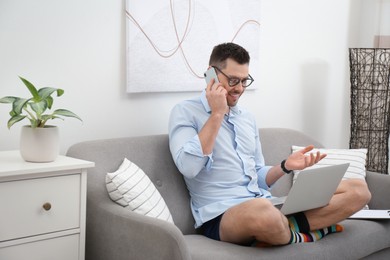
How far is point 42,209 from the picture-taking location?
239 cm

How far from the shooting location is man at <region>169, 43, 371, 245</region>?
2744 millimetres

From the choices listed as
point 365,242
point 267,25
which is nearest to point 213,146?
point 365,242

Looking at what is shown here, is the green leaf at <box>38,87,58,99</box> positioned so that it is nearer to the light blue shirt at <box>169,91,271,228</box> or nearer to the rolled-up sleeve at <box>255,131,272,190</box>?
the light blue shirt at <box>169,91,271,228</box>

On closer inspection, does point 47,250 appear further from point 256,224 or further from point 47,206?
point 256,224

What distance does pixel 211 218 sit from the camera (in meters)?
2.84

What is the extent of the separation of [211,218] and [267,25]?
57.0 inches

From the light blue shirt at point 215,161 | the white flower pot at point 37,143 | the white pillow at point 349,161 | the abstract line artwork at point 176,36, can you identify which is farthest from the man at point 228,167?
the white flower pot at point 37,143

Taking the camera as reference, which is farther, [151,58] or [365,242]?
[151,58]

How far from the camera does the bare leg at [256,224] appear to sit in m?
2.55

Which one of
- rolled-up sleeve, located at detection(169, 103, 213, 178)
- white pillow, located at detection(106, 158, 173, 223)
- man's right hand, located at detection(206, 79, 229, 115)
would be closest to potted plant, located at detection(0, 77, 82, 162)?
white pillow, located at detection(106, 158, 173, 223)

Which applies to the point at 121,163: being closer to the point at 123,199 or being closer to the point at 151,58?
the point at 123,199

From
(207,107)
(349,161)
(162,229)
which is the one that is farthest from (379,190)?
(162,229)

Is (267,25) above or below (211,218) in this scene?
above

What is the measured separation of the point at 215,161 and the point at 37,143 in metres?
0.85
